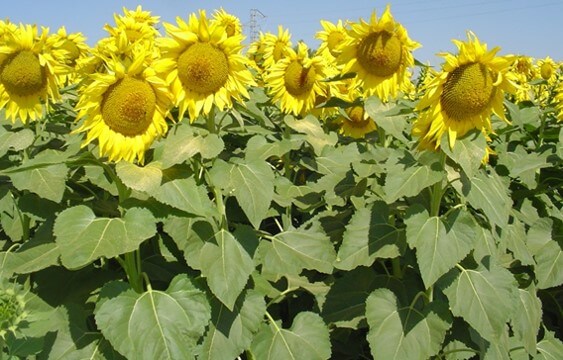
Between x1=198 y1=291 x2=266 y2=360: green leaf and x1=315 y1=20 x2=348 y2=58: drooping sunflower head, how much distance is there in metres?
2.38

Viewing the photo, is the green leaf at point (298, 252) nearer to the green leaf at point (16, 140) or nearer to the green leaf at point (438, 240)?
the green leaf at point (438, 240)

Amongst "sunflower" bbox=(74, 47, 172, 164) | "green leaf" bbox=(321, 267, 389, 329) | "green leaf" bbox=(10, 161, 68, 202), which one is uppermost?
"sunflower" bbox=(74, 47, 172, 164)

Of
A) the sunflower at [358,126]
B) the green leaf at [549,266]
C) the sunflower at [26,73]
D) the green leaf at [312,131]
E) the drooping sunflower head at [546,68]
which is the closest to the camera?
the sunflower at [26,73]

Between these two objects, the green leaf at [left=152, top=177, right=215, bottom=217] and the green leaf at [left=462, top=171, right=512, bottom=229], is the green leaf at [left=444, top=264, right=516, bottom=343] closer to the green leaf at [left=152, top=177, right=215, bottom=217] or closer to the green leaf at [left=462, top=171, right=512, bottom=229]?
the green leaf at [left=462, top=171, right=512, bottom=229]

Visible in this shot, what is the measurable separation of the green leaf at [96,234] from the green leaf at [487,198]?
1272 millimetres

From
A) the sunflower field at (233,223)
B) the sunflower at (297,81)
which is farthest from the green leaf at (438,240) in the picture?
the sunflower at (297,81)

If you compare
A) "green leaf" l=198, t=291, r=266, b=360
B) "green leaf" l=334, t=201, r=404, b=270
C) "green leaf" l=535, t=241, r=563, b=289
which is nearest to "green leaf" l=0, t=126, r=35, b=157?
"green leaf" l=198, t=291, r=266, b=360

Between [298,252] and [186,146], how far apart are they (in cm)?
75

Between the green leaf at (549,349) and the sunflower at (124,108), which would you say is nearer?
the sunflower at (124,108)

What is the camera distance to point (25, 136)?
9.87ft

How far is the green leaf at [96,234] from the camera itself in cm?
217

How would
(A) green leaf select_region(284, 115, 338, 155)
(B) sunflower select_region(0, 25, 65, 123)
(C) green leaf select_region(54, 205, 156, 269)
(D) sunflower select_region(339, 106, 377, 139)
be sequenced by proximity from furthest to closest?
(D) sunflower select_region(339, 106, 377, 139)
(A) green leaf select_region(284, 115, 338, 155)
(B) sunflower select_region(0, 25, 65, 123)
(C) green leaf select_region(54, 205, 156, 269)

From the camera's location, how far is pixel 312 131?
363 cm

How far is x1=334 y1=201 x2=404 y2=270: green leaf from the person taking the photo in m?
2.71
